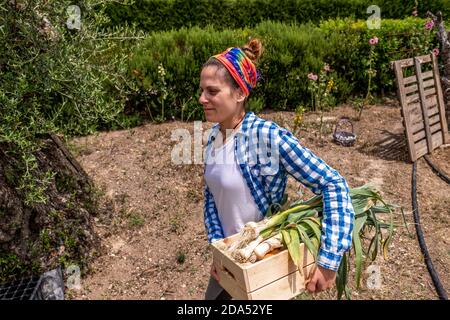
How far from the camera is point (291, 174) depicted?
184 centimetres

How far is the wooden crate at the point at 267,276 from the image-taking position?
1619 millimetres

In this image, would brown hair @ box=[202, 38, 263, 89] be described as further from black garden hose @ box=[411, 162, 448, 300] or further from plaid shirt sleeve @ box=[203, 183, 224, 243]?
black garden hose @ box=[411, 162, 448, 300]

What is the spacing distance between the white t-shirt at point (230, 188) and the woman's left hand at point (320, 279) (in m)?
0.44

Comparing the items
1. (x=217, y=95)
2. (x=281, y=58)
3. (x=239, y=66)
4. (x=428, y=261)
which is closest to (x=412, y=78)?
(x=281, y=58)

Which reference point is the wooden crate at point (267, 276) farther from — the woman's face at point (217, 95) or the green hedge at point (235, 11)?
the green hedge at point (235, 11)

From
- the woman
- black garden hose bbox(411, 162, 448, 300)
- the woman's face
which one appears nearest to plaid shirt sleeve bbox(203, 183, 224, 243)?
the woman

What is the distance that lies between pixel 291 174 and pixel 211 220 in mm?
605

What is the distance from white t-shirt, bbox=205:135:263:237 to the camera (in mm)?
1966

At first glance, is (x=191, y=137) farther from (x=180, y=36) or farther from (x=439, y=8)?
(x=439, y=8)

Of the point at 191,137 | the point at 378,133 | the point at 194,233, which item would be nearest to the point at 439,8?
the point at 378,133
